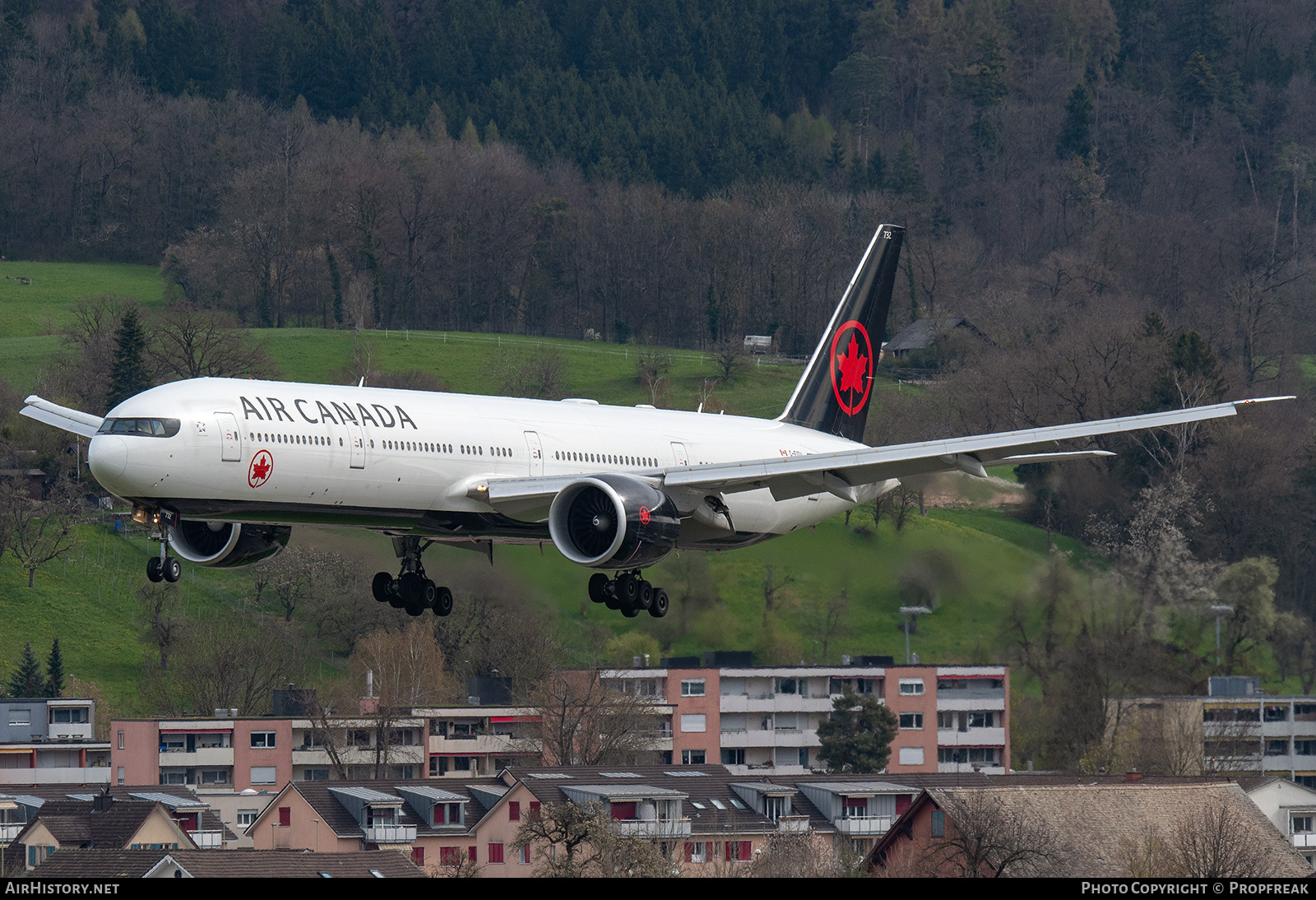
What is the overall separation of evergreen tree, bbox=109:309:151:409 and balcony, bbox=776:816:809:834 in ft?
223

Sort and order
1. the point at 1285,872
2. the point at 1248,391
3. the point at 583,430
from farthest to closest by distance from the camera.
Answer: the point at 1248,391 < the point at 1285,872 < the point at 583,430

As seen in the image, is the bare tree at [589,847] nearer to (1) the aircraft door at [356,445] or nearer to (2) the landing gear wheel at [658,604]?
(2) the landing gear wheel at [658,604]

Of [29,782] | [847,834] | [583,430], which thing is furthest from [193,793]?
[583,430]

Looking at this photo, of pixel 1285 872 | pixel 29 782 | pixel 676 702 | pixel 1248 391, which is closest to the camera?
pixel 1285 872

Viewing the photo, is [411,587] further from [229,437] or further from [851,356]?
[851,356]

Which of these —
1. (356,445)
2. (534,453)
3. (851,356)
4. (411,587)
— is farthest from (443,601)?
(851,356)

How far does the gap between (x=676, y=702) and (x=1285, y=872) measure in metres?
45.2

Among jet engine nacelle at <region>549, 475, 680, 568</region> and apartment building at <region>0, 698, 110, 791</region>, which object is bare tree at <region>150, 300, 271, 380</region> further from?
jet engine nacelle at <region>549, 475, 680, 568</region>

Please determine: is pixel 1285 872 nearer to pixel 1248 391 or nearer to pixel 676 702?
pixel 676 702

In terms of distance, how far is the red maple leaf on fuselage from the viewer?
224 feet

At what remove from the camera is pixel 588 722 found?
107 metres

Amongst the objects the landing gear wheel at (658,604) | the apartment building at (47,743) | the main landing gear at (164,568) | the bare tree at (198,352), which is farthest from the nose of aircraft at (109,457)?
the bare tree at (198,352)

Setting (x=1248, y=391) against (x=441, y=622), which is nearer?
(x=441, y=622)

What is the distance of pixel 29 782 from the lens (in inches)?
4267
